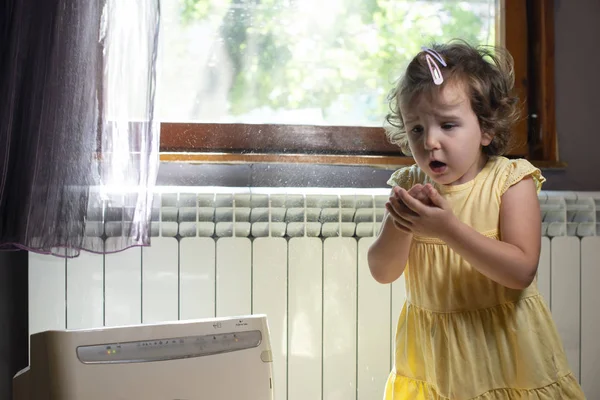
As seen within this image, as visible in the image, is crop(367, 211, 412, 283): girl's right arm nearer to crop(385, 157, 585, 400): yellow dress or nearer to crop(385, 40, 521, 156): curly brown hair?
crop(385, 157, 585, 400): yellow dress

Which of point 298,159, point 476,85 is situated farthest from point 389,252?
point 298,159

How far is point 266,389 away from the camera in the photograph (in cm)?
101

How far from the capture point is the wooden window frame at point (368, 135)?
1.63 metres

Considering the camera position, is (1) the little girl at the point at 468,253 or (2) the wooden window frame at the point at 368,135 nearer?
(1) the little girl at the point at 468,253

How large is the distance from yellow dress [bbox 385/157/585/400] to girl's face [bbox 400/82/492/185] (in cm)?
5

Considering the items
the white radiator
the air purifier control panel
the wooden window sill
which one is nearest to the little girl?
the air purifier control panel

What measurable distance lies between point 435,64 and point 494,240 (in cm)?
29

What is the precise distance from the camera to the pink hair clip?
1.02 m

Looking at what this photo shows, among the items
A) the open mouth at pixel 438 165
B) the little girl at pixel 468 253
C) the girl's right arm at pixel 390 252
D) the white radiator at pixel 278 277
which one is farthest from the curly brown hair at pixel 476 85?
the white radiator at pixel 278 277

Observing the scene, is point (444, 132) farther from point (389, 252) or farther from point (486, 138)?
point (389, 252)

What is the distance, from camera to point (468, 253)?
0.98 m

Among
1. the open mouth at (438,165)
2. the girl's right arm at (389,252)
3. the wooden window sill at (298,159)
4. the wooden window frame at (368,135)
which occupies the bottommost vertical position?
the girl's right arm at (389,252)

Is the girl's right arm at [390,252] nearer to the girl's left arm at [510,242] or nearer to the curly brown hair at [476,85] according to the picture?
the girl's left arm at [510,242]

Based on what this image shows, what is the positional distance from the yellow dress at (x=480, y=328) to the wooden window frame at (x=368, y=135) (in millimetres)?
577
